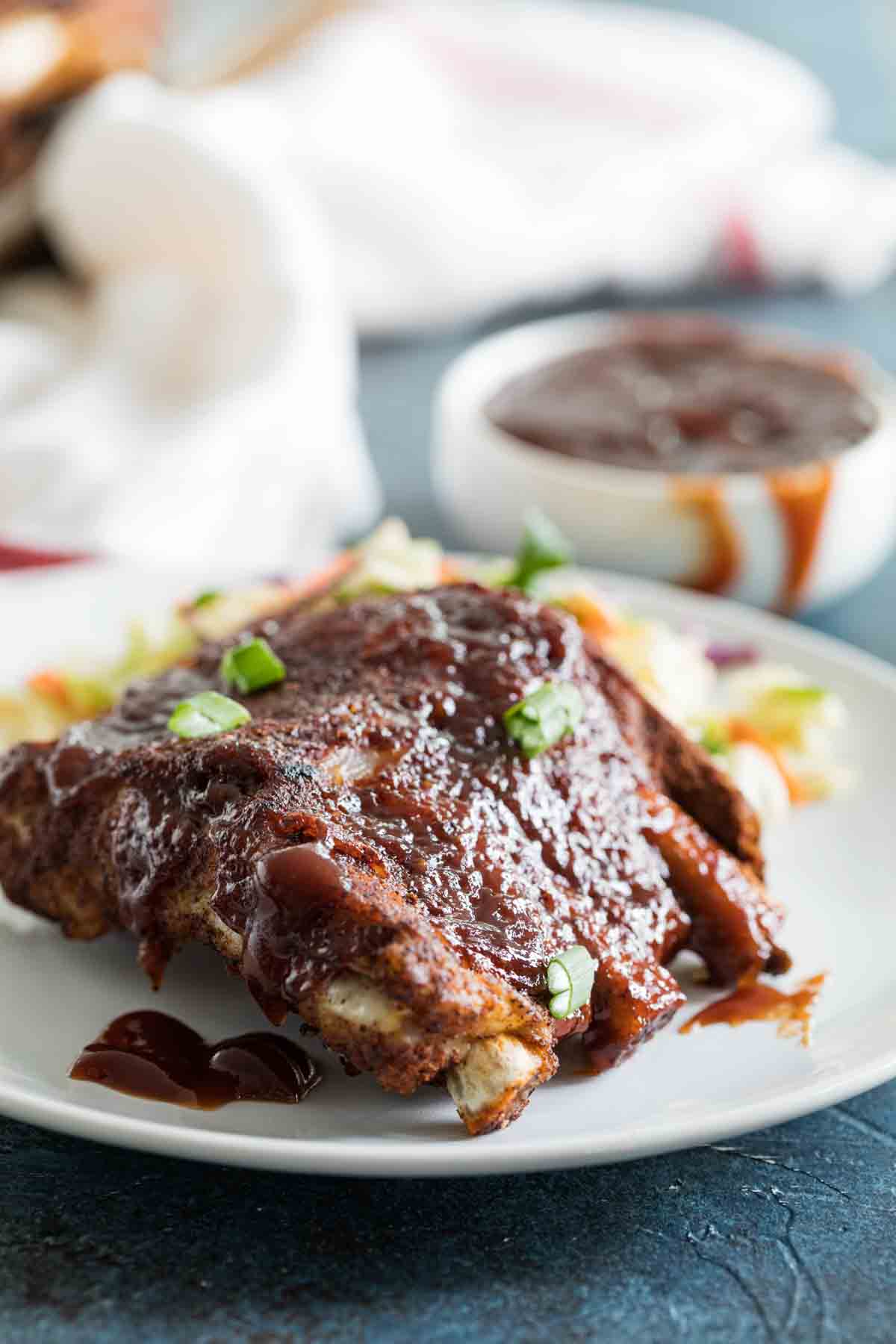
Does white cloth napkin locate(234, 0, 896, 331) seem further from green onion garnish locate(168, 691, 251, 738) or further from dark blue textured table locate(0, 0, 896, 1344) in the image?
dark blue textured table locate(0, 0, 896, 1344)

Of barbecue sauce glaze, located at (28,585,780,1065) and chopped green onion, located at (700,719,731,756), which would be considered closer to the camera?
barbecue sauce glaze, located at (28,585,780,1065)

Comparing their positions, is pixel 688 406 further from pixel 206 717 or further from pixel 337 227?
pixel 206 717

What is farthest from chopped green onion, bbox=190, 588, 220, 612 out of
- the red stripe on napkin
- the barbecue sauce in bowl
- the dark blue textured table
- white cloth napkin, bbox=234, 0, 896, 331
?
white cloth napkin, bbox=234, 0, 896, 331

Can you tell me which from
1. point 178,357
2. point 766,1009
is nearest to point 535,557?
point 766,1009

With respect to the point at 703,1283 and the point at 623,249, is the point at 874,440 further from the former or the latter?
the point at 703,1283

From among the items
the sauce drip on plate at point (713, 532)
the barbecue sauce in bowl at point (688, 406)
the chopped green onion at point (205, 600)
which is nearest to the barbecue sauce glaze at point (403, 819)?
the chopped green onion at point (205, 600)

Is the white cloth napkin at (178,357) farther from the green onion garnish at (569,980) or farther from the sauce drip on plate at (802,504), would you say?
the green onion garnish at (569,980)
